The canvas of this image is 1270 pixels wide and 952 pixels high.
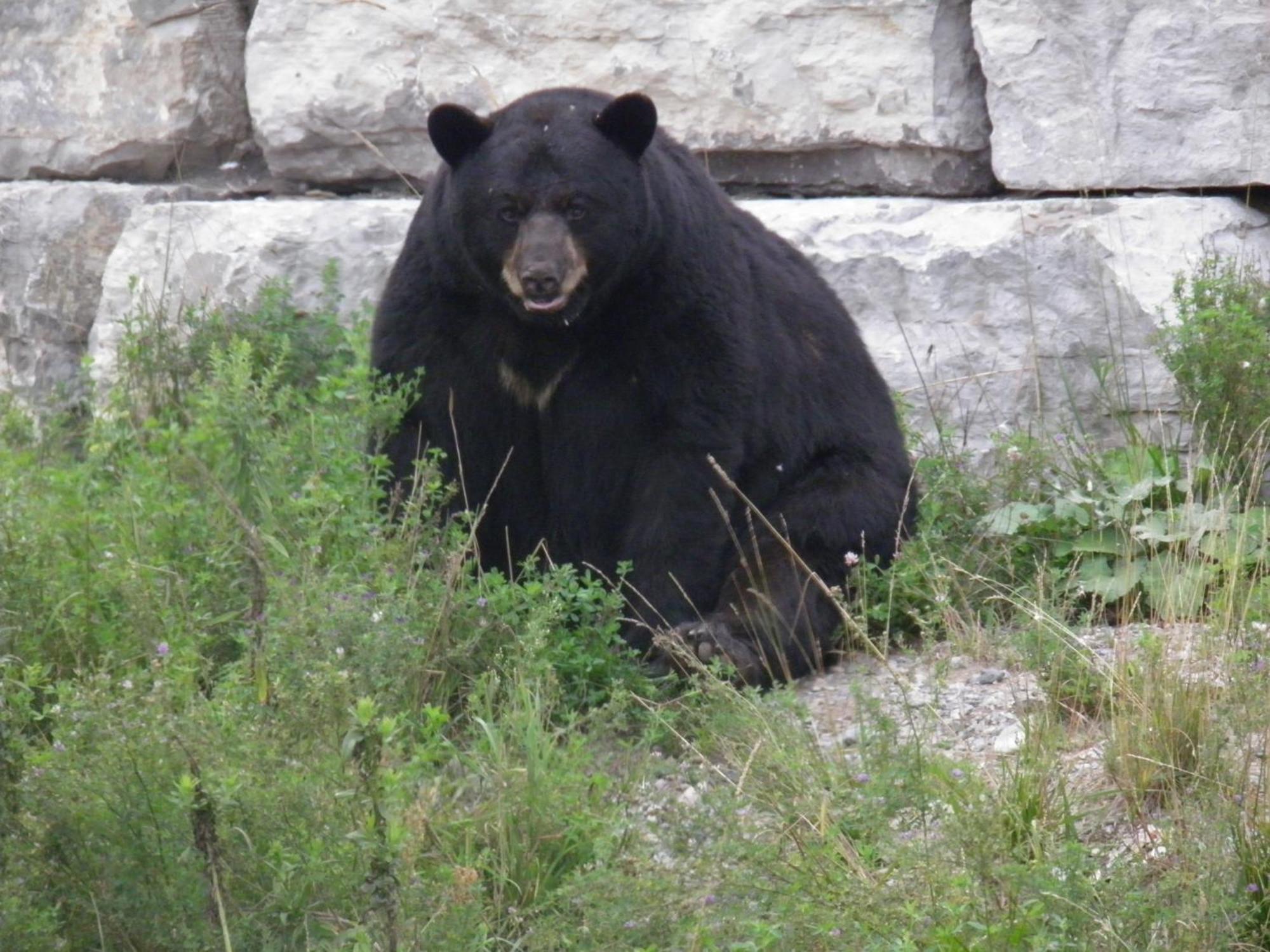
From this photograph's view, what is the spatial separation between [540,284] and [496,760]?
5.63ft

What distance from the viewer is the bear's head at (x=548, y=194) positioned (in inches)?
205

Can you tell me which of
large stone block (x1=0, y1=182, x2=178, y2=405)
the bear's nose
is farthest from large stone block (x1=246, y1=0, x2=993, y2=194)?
the bear's nose

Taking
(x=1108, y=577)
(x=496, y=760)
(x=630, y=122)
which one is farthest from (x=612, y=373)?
(x=496, y=760)

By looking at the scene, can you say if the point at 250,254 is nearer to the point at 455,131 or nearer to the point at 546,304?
the point at 455,131

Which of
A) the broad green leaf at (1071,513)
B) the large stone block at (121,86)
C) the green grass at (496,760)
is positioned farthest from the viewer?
the large stone block at (121,86)

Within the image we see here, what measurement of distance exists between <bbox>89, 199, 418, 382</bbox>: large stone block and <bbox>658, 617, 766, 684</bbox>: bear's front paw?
2382 mm

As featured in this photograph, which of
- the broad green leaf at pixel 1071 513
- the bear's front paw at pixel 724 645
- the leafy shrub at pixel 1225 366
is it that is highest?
the leafy shrub at pixel 1225 366

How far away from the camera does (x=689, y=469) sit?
526 cm

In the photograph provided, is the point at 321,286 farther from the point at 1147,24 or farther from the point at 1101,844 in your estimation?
the point at 1101,844

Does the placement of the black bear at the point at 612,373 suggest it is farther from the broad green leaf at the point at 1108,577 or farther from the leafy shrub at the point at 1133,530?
the broad green leaf at the point at 1108,577

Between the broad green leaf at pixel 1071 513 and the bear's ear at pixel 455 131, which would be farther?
the broad green leaf at pixel 1071 513

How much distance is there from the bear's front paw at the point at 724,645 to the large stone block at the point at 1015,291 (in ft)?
4.89

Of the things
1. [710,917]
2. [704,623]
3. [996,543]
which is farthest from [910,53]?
[710,917]

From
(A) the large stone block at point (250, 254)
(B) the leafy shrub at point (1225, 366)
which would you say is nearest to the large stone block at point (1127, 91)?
(B) the leafy shrub at point (1225, 366)
